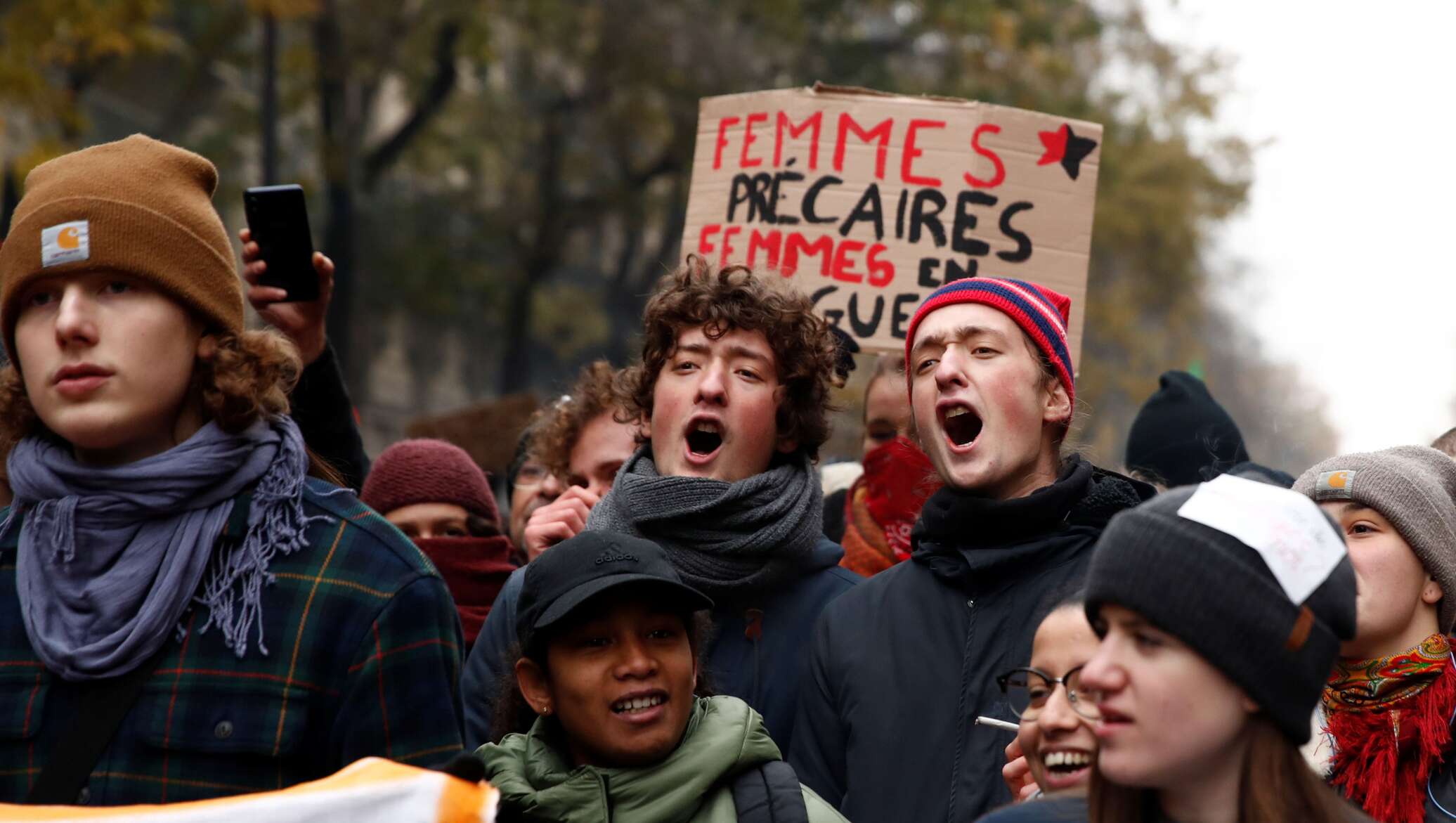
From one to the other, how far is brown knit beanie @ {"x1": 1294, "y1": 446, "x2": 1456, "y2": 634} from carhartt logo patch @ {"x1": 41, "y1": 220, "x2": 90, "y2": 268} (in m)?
2.56

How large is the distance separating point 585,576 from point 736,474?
0.95 m

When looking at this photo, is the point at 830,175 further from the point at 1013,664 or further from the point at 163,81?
the point at 163,81

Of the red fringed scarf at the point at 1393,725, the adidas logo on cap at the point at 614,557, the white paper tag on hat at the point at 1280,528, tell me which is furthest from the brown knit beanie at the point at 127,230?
the red fringed scarf at the point at 1393,725

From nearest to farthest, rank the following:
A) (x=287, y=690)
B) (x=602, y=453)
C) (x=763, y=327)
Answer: (x=287, y=690) → (x=763, y=327) → (x=602, y=453)

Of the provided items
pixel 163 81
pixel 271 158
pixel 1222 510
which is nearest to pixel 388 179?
pixel 163 81

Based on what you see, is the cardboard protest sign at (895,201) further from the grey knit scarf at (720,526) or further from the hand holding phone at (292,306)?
the hand holding phone at (292,306)

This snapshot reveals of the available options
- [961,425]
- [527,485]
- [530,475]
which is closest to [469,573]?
[527,485]

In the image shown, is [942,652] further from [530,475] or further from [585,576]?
[530,475]

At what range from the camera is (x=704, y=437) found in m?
4.45

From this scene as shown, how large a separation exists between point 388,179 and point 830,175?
20284 millimetres

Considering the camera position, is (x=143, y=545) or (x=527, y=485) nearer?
(x=143, y=545)

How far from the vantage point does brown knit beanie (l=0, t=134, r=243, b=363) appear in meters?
2.98

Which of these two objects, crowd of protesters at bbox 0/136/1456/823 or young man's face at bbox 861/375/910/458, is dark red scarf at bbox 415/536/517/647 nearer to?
crowd of protesters at bbox 0/136/1456/823

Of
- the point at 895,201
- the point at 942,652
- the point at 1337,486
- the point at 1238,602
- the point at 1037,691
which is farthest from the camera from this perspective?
the point at 895,201
